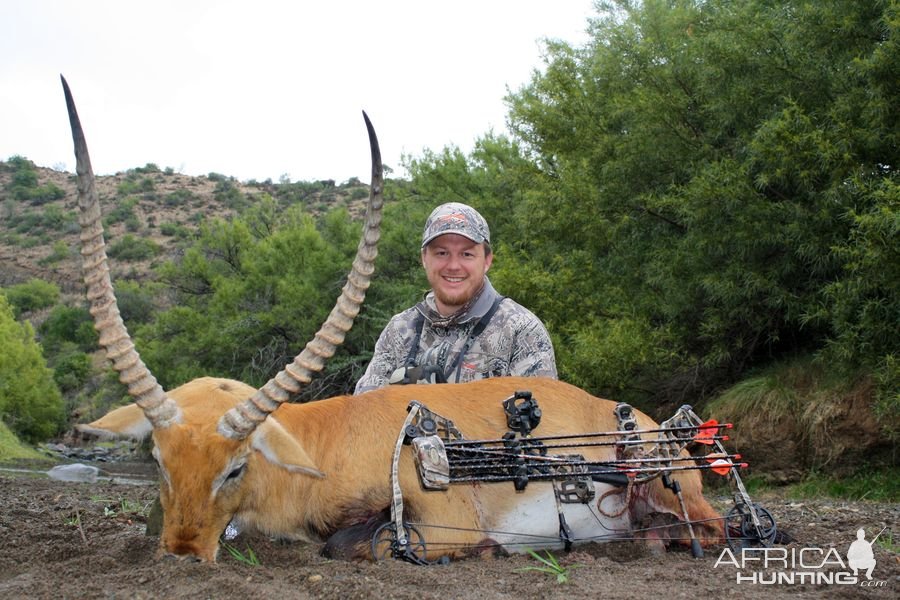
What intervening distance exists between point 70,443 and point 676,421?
31.4 m

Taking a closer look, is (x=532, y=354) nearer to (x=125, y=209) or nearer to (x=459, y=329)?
(x=459, y=329)

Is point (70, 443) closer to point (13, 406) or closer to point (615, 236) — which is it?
point (13, 406)

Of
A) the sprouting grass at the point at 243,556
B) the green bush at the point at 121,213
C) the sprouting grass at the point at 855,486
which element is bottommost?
the sprouting grass at the point at 855,486

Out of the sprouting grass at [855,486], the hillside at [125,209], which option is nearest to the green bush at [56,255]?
the hillside at [125,209]

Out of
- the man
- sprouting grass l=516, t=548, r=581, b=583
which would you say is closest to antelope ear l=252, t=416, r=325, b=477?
sprouting grass l=516, t=548, r=581, b=583

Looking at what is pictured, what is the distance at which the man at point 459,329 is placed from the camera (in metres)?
6.12

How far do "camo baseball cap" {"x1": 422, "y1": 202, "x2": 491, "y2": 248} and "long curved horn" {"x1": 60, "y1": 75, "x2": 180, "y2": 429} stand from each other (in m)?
2.52

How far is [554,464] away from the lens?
15.2ft

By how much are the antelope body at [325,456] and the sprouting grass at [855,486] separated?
6.48 metres

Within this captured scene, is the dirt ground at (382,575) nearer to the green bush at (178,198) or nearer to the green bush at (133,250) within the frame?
the green bush at (133,250)

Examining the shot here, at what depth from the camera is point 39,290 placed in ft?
163

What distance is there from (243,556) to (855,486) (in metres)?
8.94

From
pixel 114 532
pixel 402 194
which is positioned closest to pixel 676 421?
pixel 114 532

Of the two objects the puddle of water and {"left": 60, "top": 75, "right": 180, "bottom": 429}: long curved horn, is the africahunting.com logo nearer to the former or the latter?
{"left": 60, "top": 75, "right": 180, "bottom": 429}: long curved horn
